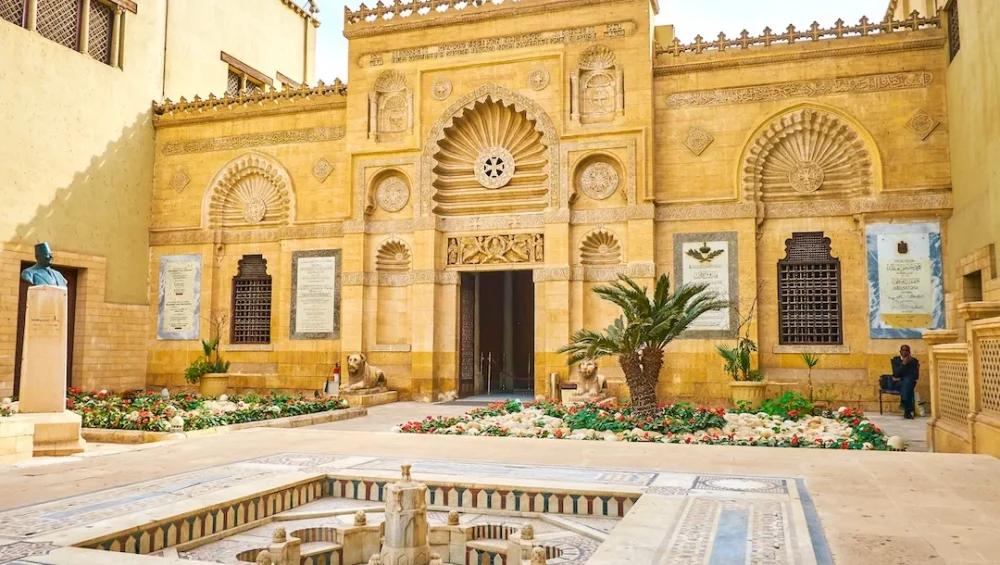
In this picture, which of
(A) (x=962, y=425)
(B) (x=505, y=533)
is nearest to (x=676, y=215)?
(A) (x=962, y=425)

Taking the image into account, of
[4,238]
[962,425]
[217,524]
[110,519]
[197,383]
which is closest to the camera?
[110,519]

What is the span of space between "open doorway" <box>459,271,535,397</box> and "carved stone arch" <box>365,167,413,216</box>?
8.46 ft

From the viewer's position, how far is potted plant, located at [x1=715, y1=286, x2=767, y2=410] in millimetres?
13047

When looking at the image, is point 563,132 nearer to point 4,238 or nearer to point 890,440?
point 890,440

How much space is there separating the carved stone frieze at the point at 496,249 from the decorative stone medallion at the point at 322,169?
336 cm

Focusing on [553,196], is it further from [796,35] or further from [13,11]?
[13,11]

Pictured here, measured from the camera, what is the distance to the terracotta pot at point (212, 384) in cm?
1667

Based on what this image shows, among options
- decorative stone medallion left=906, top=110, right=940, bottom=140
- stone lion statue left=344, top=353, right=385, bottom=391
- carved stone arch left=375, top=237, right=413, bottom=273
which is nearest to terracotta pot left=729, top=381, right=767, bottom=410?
decorative stone medallion left=906, top=110, right=940, bottom=140

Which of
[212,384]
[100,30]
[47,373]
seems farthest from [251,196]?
[47,373]

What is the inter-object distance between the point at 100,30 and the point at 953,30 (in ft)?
58.5

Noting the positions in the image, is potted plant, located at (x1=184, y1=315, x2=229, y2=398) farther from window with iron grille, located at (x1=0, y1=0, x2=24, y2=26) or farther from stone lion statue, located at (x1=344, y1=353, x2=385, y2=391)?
window with iron grille, located at (x1=0, y1=0, x2=24, y2=26)

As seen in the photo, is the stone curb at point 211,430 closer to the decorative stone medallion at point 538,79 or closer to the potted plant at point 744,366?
the potted plant at point 744,366

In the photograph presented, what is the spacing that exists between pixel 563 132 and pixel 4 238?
11.4 metres

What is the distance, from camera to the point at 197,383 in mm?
17484
